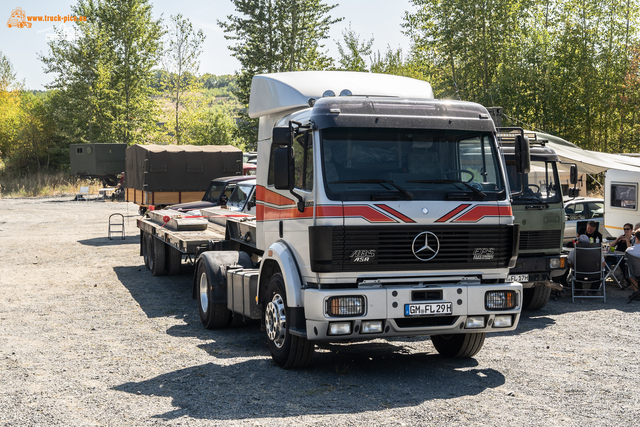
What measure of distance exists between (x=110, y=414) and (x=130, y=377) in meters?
1.11

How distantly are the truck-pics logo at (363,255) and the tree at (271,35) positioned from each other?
36.5 metres

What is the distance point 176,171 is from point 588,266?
12.2m

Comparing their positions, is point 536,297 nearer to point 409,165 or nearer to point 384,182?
point 409,165

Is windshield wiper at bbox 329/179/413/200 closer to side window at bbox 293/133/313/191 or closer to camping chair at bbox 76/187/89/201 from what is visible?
side window at bbox 293/133/313/191

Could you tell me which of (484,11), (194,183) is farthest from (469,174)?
(484,11)

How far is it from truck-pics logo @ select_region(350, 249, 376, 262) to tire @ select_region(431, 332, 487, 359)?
175 centimetres

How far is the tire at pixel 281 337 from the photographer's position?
20.7ft

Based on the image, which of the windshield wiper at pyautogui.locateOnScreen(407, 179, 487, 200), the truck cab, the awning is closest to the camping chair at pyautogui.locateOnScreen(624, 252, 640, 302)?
the awning

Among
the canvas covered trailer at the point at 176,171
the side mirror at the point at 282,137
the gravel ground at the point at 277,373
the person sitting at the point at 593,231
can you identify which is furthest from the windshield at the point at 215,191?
the side mirror at the point at 282,137

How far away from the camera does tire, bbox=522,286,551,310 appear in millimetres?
10414

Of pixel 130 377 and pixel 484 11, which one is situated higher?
pixel 484 11

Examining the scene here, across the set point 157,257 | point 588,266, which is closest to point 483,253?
point 588,266

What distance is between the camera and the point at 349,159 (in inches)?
234

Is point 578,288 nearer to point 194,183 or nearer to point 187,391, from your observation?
point 187,391
